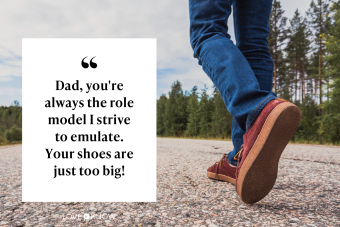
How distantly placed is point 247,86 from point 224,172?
690 mm

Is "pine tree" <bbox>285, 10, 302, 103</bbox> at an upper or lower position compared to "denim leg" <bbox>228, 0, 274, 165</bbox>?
upper

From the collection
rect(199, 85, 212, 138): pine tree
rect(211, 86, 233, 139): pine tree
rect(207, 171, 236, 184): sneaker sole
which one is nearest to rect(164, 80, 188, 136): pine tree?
rect(199, 85, 212, 138): pine tree

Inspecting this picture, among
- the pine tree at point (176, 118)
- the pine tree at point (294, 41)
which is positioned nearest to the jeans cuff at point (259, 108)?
the pine tree at point (294, 41)

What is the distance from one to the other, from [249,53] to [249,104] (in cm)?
49

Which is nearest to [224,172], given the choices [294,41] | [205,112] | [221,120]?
[294,41]

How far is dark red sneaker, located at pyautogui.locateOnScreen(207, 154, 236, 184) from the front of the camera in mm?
1357

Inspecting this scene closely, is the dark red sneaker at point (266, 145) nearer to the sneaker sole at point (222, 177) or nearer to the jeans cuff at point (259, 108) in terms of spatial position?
the jeans cuff at point (259, 108)

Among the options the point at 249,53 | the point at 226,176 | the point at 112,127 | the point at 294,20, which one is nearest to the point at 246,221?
the point at 226,176

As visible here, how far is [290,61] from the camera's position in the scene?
23.6 meters

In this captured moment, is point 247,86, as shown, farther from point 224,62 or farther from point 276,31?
point 276,31

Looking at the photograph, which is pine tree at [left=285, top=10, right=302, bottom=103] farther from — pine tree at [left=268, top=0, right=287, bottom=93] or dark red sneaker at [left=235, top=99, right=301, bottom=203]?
dark red sneaker at [left=235, top=99, right=301, bottom=203]

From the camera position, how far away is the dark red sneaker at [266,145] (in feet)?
2.76

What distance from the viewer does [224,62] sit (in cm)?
98

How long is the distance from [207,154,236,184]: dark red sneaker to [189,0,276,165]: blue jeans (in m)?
0.04
